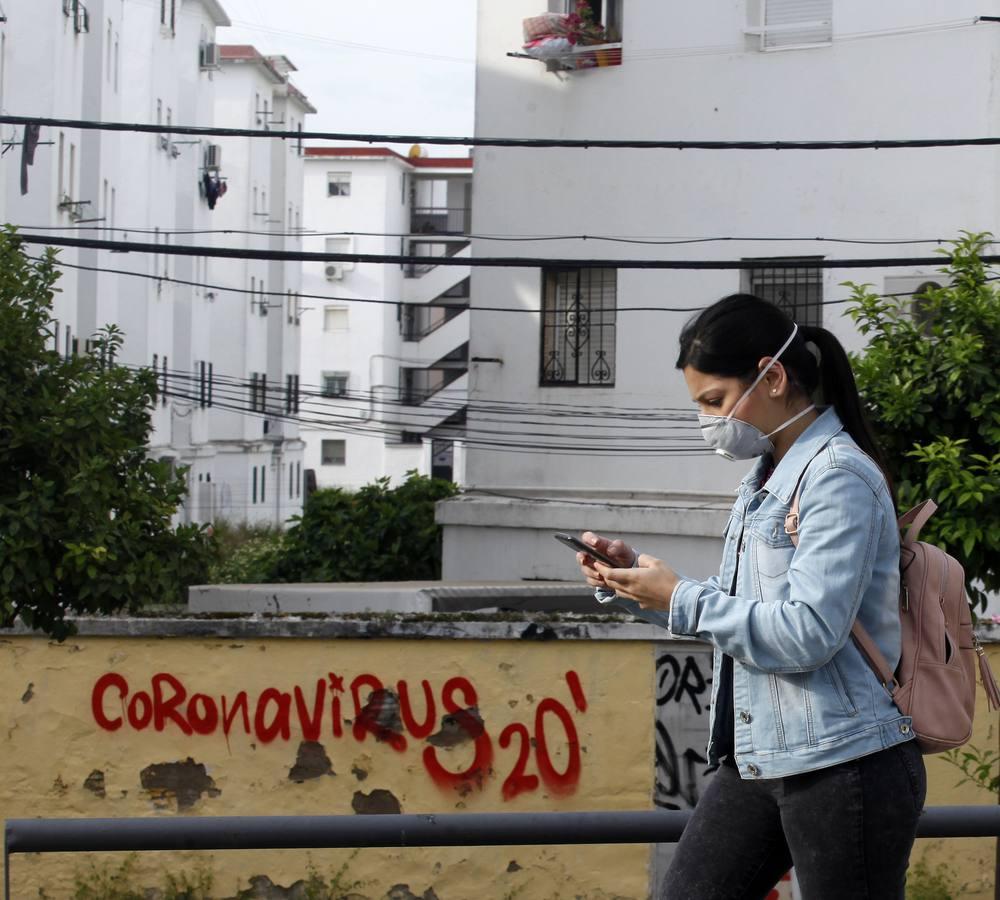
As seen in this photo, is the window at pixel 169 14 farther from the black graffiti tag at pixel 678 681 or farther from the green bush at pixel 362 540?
the black graffiti tag at pixel 678 681

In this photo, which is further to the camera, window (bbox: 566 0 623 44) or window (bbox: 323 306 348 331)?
window (bbox: 323 306 348 331)

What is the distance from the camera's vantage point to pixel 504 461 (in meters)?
17.7

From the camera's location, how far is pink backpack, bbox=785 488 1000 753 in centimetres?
269

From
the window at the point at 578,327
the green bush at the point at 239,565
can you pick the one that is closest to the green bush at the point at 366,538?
the green bush at the point at 239,565

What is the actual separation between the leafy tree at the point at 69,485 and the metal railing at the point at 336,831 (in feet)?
12.5

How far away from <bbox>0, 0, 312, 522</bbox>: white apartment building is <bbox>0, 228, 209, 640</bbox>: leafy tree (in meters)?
7.73

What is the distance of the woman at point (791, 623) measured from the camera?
266 centimetres

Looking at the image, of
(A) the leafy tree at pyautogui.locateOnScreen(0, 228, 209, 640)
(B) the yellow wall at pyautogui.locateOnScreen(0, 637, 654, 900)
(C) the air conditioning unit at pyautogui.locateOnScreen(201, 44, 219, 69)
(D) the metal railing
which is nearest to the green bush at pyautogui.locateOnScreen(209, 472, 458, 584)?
(B) the yellow wall at pyautogui.locateOnScreen(0, 637, 654, 900)

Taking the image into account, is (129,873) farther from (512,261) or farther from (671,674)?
(512,261)

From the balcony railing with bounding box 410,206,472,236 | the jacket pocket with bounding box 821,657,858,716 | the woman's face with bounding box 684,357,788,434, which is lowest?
the jacket pocket with bounding box 821,657,858,716

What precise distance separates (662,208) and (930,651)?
14.4m

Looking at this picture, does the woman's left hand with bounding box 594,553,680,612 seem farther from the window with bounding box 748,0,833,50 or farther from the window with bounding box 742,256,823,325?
the window with bounding box 748,0,833,50

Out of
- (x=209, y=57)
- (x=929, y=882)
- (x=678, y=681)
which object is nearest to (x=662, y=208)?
(x=678, y=681)

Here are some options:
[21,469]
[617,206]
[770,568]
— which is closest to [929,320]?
[21,469]
